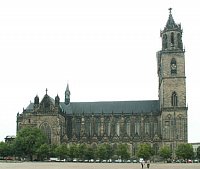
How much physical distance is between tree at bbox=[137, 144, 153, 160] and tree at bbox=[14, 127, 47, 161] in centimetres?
2614

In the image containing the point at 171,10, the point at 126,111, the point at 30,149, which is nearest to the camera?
the point at 30,149

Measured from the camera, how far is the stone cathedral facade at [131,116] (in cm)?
12469

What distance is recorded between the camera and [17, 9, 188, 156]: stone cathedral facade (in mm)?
124688

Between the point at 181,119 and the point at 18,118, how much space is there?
173ft

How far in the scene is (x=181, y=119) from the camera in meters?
124

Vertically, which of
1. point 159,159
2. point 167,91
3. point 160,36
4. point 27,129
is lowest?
point 159,159

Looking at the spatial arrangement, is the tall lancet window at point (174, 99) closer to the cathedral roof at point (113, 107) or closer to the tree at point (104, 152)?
the cathedral roof at point (113, 107)

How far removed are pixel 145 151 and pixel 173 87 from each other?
19.5m

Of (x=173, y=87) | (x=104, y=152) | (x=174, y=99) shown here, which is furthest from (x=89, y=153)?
(x=173, y=87)

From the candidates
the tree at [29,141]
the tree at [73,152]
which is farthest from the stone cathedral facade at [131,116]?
the tree at [29,141]

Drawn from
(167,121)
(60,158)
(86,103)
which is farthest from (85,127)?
(167,121)

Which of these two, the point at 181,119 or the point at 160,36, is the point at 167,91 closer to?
the point at 181,119

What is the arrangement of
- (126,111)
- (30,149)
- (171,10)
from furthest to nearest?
(126,111), (171,10), (30,149)

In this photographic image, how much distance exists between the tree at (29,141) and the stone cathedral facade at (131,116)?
402 inches
